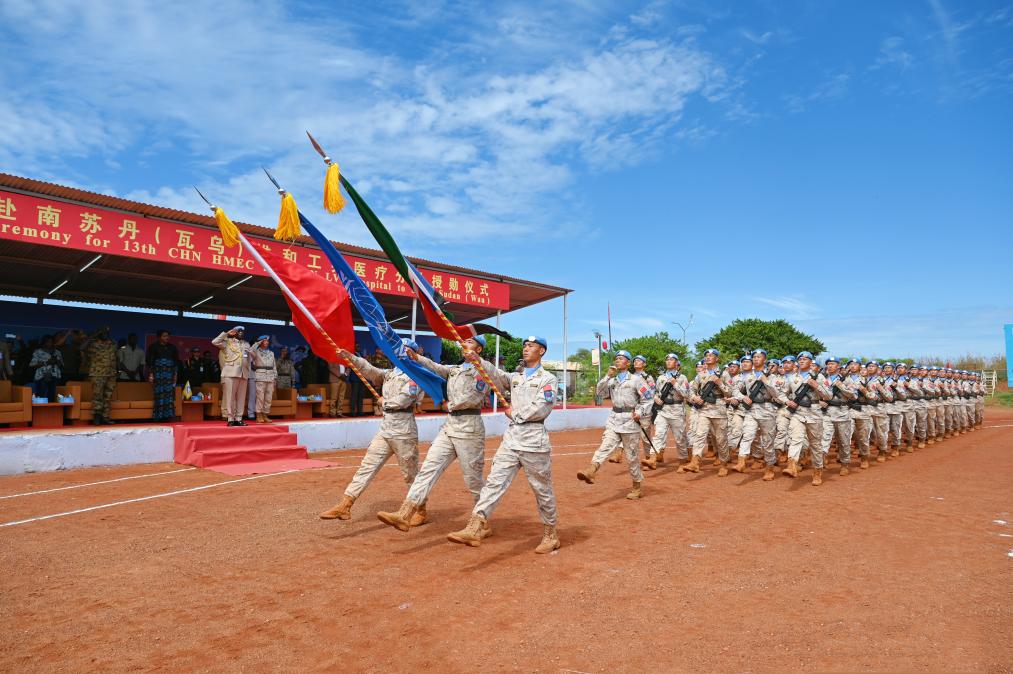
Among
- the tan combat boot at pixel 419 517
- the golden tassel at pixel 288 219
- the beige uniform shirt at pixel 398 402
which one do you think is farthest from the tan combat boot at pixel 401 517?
the golden tassel at pixel 288 219

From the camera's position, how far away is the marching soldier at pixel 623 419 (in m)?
8.37

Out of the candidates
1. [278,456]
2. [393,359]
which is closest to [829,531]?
[393,359]

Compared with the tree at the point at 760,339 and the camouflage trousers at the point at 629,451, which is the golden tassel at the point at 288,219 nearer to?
the camouflage trousers at the point at 629,451

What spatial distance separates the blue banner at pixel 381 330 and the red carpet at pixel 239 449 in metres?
4.44

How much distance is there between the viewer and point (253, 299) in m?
16.2

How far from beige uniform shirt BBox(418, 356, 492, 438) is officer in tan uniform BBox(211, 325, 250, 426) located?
23.3 ft

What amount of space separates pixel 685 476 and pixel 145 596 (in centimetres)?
793

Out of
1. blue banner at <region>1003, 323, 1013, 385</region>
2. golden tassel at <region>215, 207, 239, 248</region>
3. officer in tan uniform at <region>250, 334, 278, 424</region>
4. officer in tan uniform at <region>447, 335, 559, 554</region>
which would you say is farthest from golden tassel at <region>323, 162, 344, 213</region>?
blue banner at <region>1003, 323, 1013, 385</region>

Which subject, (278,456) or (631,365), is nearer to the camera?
(631,365)

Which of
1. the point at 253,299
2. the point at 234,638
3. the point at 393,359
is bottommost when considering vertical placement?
the point at 234,638

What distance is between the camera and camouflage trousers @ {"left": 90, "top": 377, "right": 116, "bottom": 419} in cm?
1160

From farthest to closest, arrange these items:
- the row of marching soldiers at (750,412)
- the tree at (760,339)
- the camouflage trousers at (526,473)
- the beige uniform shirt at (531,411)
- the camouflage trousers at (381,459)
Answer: the tree at (760,339), the row of marching soldiers at (750,412), the camouflage trousers at (381,459), the beige uniform shirt at (531,411), the camouflage trousers at (526,473)

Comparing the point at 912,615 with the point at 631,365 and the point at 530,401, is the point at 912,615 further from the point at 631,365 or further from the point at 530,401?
the point at 631,365

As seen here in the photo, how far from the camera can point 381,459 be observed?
650 centimetres
